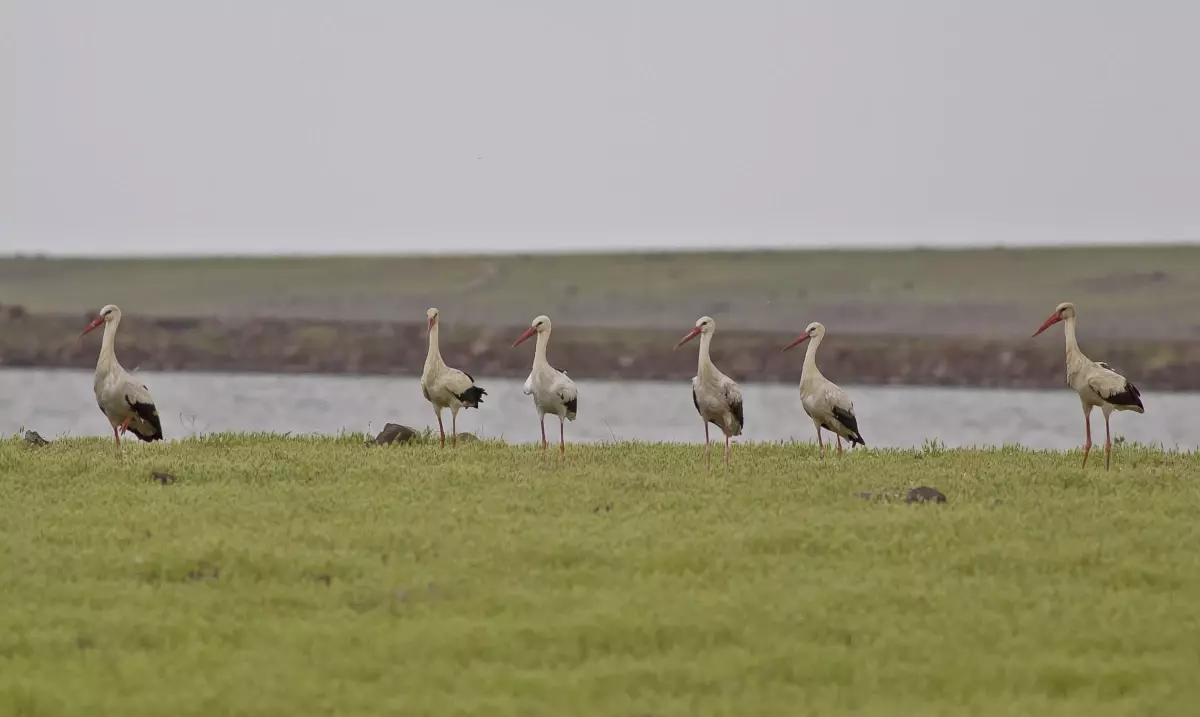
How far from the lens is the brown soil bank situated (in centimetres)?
6238

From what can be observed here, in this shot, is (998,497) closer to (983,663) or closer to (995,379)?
(983,663)

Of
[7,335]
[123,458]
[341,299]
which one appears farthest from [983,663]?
[341,299]

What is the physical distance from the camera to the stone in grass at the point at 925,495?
15.1 meters

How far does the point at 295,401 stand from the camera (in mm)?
43281

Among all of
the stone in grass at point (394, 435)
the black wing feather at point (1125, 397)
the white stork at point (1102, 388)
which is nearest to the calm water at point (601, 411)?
the stone in grass at point (394, 435)

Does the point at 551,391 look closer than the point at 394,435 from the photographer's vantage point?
Yes

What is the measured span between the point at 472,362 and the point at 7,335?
2345 centimetres

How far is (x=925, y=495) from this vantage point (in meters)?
15.2

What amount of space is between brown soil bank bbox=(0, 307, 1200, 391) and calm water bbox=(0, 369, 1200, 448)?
18.2ft

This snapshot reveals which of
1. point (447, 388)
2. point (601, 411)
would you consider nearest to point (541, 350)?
point (447, 388)

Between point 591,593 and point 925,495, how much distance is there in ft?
16.9

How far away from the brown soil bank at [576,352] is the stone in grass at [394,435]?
41833 millimetres

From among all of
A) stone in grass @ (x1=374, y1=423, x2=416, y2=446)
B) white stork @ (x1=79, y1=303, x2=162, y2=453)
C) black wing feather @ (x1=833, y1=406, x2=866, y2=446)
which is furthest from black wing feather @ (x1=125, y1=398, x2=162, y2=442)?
black wing feather @ (x1=833, y1=406, x2=866, y2=446)

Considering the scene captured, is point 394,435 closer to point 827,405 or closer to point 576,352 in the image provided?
point 827,405
